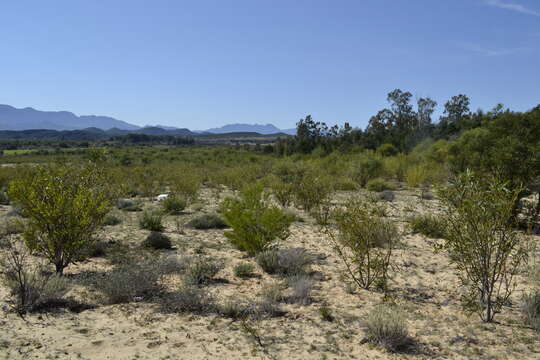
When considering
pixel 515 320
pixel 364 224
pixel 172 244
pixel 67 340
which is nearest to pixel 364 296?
Answer: pixel 364 224

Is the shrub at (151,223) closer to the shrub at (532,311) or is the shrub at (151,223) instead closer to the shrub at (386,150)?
the shrub at (532,311)

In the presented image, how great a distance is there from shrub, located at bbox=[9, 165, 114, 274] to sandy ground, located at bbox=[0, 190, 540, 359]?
0.98m

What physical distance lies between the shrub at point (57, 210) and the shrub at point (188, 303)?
7.53 ft

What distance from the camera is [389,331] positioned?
448cm

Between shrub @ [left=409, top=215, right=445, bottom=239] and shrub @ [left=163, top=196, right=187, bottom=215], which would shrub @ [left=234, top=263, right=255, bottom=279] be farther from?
shrub @ [left=163, top=196, right=187, bottom=215]

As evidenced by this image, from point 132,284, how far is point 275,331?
2.51 meters

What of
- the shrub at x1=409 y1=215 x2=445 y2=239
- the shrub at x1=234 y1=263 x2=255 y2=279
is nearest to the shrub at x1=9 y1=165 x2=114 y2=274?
the shrub at x1=234 y1=263 x2=255 y2=279

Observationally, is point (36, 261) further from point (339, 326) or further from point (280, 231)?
point (339, 326)

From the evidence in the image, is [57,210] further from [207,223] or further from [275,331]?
[207,223]

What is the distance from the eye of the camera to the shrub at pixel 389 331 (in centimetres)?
446

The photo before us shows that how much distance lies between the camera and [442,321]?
204 inches

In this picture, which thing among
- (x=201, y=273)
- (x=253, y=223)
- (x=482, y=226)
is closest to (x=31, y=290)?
(x=201, y=273)

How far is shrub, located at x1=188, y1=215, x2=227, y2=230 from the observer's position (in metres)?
11.6

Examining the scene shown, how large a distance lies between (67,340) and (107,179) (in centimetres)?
418
